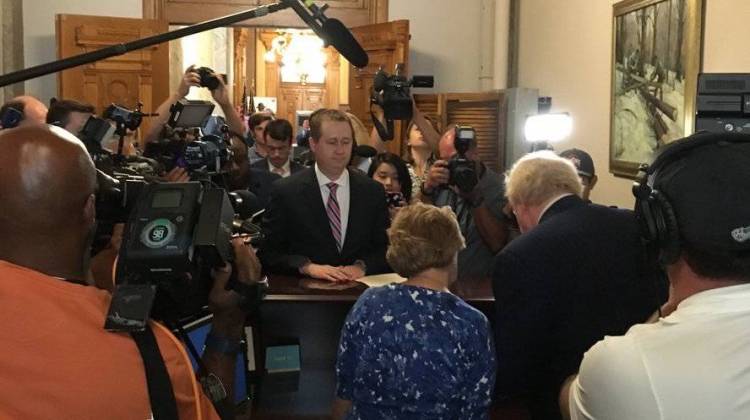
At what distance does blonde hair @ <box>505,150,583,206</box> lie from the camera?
2.41m

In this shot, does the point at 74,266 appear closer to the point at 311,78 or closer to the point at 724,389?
the point at 724,389

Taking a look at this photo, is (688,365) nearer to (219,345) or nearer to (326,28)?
(219,345)

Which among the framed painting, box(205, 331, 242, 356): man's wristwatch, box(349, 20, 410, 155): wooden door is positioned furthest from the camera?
box(349, 20, 410, 155): wooden door

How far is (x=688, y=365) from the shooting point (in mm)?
1058

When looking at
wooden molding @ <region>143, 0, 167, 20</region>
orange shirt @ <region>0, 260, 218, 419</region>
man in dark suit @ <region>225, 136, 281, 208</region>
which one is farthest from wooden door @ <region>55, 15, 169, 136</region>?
orange shirt @ <region>0, 260, 218, 419</region>

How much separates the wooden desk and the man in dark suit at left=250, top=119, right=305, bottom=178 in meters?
1.62

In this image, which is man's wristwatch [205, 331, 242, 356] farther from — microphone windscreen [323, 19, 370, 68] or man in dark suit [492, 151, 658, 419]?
man in dark suit [492, 151, 658, 419]

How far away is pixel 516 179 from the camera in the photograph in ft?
8.16

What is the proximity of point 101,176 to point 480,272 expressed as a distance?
240 cm

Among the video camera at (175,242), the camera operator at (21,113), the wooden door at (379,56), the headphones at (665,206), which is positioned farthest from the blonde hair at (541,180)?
the wooden door at (379,56)

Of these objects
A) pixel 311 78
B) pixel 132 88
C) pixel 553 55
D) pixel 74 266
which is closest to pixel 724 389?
pixel 74 266

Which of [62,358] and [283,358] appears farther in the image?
[283,358]

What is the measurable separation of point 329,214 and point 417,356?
1.29 metres

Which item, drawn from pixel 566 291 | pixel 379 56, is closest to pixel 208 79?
pixel 566 291
